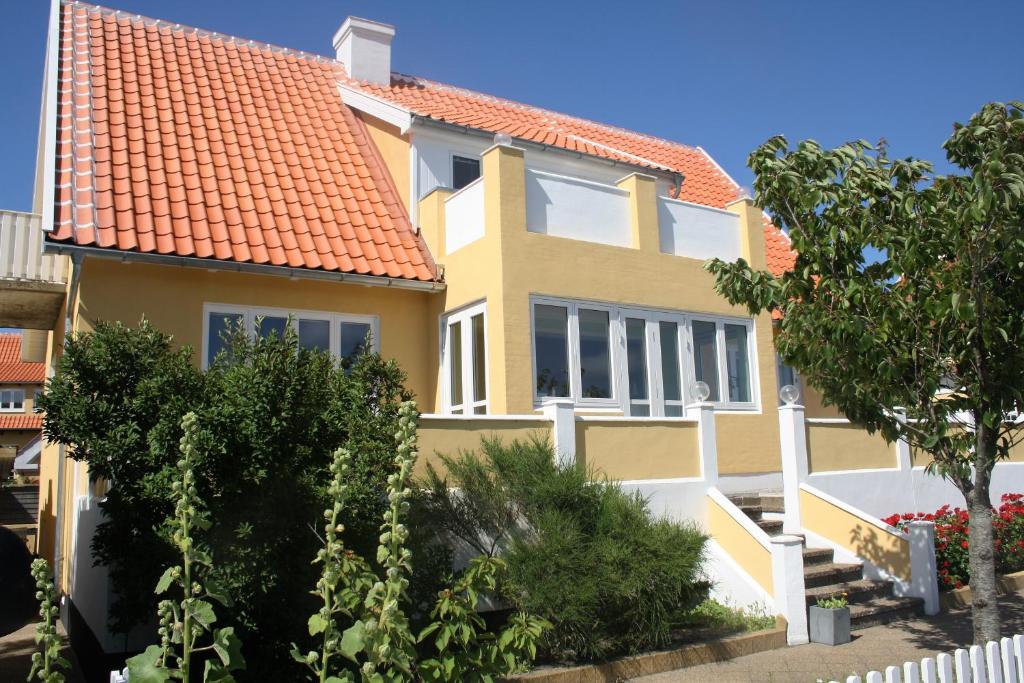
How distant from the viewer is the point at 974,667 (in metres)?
5.61

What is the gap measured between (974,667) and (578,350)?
7.13m

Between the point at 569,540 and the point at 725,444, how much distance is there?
5.54m

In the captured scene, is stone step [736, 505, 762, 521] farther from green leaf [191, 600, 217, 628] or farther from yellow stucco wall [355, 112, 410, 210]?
green leaf [191, 600, 217, 628]

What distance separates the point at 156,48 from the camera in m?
15.0

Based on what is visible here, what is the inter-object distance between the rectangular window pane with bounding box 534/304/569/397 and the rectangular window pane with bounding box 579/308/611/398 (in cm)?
30

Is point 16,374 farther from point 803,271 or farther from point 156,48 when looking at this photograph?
point 803,271

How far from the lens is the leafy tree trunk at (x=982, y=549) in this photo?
22.9 feet

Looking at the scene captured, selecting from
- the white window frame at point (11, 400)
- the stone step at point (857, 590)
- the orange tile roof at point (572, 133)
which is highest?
the orange tile roof at point (572, 133)

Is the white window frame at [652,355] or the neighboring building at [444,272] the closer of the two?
the neighboring building at [444,272]

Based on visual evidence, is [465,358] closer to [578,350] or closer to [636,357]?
[578,350]

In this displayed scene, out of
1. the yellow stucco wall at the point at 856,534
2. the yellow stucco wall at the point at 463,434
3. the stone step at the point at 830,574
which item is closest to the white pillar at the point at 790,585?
the stone step at the point at 830,574

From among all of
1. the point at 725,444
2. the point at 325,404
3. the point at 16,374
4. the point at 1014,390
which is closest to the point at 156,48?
the point at 325,404

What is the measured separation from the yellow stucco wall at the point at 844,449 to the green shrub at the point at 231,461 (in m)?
7.53

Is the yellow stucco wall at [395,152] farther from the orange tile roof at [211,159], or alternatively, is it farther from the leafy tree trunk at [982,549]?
the leafy tree trunk at [982,549]
